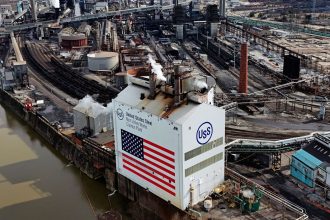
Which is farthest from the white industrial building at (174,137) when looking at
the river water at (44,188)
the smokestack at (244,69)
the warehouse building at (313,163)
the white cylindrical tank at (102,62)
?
the white cylindrical tank at (102,62)

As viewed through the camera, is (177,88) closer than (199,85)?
Yes

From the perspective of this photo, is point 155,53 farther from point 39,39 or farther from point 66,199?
point 66,199

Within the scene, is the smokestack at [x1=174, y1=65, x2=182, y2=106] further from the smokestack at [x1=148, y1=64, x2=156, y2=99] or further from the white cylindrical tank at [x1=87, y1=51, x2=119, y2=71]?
the white cylindrical tank at [x1=87, y1=51, x2=119, y2=71]

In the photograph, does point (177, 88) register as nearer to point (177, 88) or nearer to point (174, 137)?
point (177, 88)

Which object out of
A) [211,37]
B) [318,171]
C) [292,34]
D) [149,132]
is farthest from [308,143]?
[292,34]

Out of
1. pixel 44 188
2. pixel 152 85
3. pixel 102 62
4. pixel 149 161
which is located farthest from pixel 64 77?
pixel 149 161

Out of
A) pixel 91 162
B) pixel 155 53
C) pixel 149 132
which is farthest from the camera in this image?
pixel 155 53
